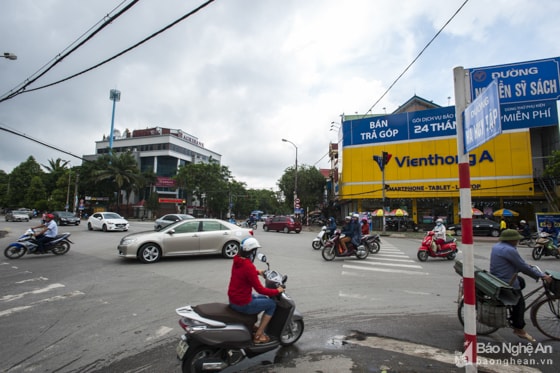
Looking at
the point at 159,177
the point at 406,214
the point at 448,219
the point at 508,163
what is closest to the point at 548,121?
the point at 508,163

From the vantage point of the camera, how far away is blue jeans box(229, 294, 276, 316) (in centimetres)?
343

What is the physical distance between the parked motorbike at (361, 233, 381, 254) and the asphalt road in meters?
2.89

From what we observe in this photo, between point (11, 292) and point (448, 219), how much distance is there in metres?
34.5

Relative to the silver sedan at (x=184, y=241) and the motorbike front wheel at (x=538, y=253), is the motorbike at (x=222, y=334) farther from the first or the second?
the motorbike front wheel at (x=538, y=253)

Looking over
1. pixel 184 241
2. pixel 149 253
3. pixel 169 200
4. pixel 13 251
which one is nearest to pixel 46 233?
pixel 13 251

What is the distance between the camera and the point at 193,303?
551 cm

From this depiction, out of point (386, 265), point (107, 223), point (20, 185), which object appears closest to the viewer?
point (386, 265)

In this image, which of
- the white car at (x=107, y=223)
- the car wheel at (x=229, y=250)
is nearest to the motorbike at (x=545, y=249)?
the car wheel at (x=229, y=250)

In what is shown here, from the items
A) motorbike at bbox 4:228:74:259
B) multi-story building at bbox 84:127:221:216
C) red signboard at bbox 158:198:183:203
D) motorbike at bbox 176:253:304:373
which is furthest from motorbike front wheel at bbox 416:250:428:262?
red signboard at bbox 158:198:183:203

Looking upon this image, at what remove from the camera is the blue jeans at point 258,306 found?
135 inches

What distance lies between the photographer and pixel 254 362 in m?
3.45

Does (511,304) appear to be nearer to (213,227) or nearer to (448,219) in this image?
(213,227)

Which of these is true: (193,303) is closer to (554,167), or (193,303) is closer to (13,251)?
(13,251)

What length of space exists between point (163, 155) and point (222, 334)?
2555 inches
